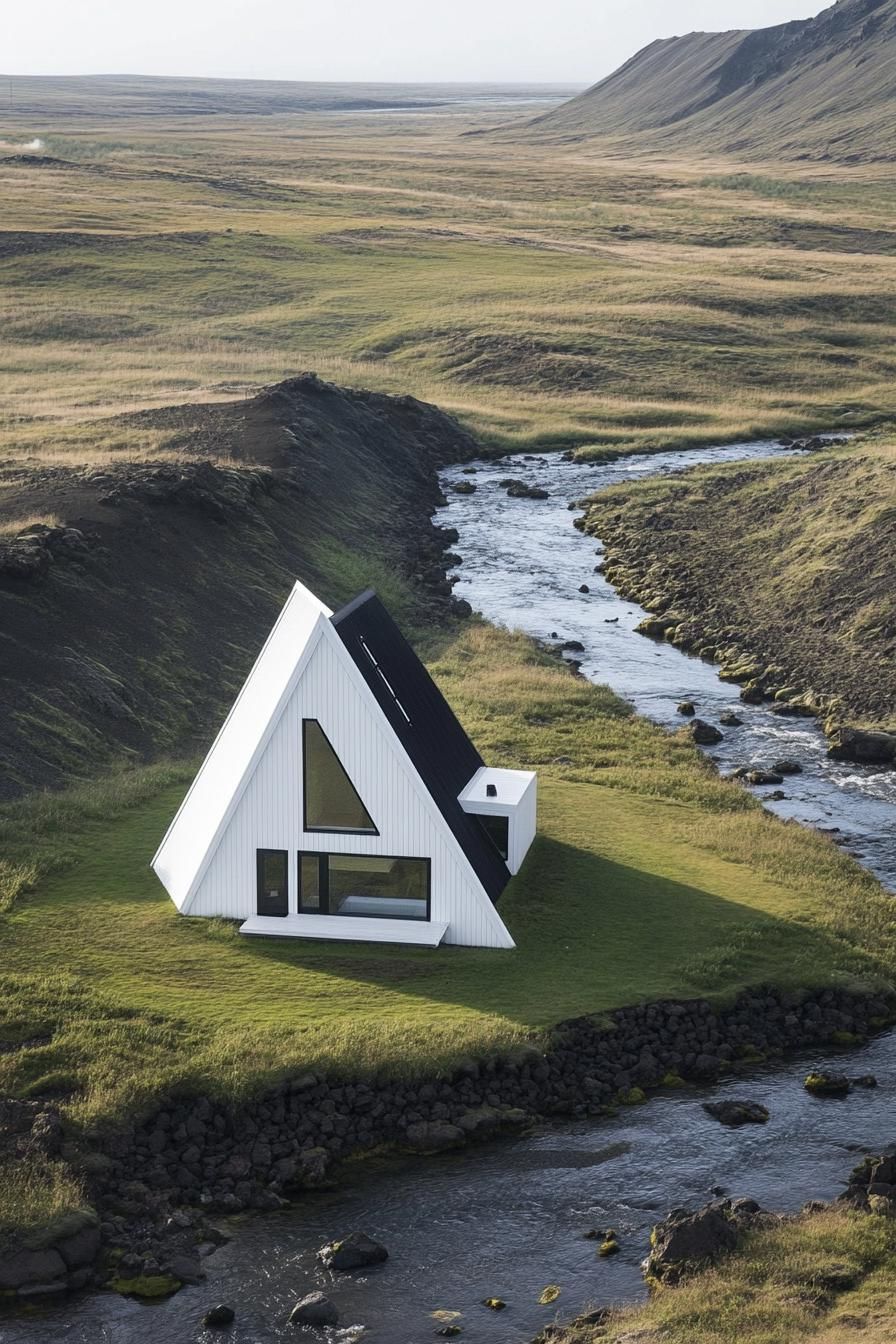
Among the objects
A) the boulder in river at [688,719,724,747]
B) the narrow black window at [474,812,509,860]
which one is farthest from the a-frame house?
the boulder in river at [688,719,724,747]

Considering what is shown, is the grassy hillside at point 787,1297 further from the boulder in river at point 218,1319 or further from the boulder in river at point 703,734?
the boulder in river at point 703,734

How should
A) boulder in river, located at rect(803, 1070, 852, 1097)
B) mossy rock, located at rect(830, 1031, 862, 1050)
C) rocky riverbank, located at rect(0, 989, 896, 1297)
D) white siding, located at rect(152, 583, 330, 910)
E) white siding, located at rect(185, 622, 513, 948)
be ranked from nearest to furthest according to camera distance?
rocky riverbank, located at rect(0, 989, 896, 1297) < boulder in river, located at rect(803, 1070, 852, 1097) < mossy rock, located at rect(830, 1031, 862, 1050) < white siding, located at rect(185, 622, 513, 948) < white siding, located at rect(152, 583, 330, 910)

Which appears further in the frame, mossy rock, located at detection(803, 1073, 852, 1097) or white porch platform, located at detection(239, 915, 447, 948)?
white porch platform, located at detection(239, 915, 447, 948)

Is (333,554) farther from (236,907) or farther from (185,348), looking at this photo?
(185,348)

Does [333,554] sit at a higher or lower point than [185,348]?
lower

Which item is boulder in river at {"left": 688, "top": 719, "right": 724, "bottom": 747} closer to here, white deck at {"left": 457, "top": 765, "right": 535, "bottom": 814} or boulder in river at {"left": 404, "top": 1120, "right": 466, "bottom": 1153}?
white deck at {"left": 457, "top": 765, "right": 535, "bottom": 814}

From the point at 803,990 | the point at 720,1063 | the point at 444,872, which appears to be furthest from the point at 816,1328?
the point at 444,872

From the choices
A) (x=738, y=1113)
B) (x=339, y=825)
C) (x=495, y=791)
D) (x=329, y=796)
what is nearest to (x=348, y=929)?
(x=339, y=825)
